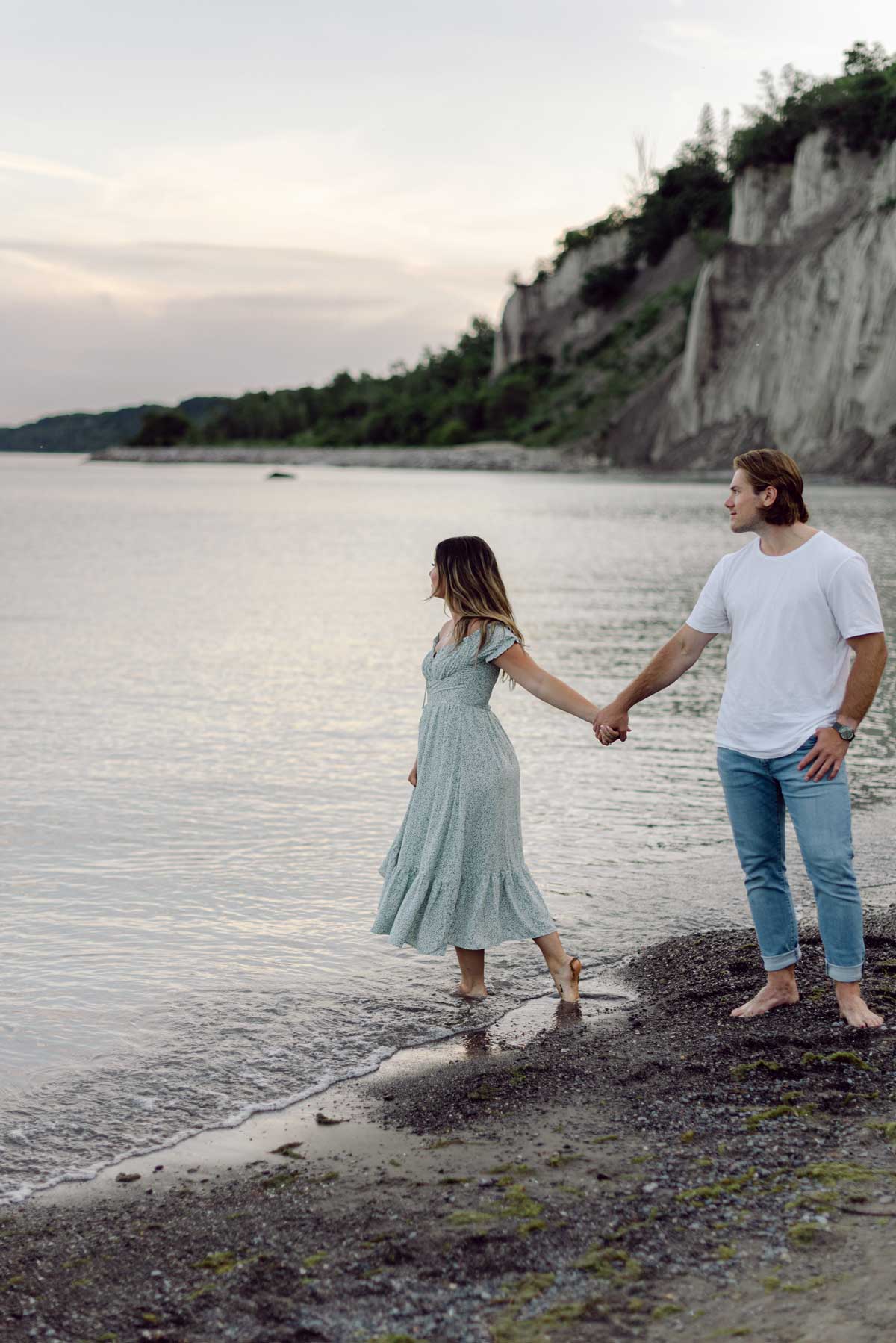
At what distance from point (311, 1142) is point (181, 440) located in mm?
194128

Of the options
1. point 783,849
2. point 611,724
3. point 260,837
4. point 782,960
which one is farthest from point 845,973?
point 260,837

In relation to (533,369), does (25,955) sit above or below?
below

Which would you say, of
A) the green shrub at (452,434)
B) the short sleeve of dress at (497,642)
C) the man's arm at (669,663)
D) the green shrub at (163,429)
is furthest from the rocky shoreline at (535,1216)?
the green shrub at (163,429)

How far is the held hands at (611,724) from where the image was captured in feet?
18.8

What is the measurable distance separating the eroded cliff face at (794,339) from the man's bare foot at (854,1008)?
58.8 metres

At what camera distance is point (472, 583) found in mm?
5496

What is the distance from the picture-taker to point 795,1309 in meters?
3.14

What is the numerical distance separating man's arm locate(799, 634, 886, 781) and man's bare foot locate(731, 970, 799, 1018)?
864mm

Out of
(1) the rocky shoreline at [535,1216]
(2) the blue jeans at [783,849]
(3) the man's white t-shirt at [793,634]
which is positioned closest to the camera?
(1) the rocky shoreline at [535,1216]

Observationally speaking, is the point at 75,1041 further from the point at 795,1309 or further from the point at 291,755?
the point at 291,755

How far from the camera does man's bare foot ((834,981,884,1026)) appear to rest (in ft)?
16.0

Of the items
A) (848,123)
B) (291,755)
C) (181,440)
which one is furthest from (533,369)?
(291,755)

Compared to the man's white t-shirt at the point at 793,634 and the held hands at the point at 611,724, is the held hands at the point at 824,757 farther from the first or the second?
the held hands at the point at 611,724

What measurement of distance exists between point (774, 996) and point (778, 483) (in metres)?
1.87
